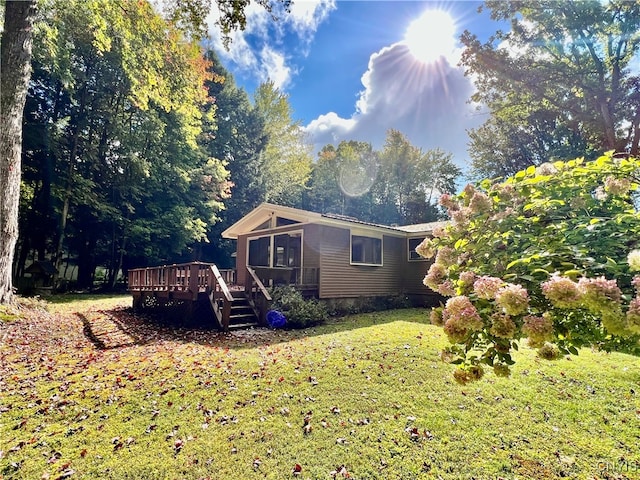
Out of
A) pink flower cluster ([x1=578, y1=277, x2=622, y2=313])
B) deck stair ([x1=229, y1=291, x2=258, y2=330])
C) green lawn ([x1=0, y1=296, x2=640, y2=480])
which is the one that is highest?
pink flower cluster ([x1=578, y1=277, x2=622, y2=313])

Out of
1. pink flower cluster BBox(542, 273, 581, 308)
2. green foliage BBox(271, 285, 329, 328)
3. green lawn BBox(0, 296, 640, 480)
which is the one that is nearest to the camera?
pink flower cluster BBox(542, 273, 581, 308)

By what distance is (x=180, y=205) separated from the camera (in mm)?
19922

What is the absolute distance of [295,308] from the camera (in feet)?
29.4

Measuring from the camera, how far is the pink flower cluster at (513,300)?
1400 mm

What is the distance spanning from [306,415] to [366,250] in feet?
29.3

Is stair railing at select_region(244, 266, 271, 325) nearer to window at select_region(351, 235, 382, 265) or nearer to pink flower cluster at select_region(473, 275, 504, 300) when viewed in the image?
window at select_region(351, 235, 382, 265)

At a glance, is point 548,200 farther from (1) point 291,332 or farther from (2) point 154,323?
(2) point 154,323

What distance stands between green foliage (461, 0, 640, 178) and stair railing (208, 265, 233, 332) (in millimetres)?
13891

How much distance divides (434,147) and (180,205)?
981 inches

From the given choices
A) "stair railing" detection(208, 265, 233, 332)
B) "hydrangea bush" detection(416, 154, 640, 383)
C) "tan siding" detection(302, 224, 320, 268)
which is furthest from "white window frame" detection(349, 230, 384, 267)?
"hydrangea bush" detection(416, 154, 640, 383)

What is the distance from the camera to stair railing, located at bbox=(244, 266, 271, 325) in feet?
28.9

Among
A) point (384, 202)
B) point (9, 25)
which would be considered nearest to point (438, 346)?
point (9, 25)

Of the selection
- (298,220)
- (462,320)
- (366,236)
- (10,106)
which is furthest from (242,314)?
(462,320)

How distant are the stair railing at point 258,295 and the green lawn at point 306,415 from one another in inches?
111
